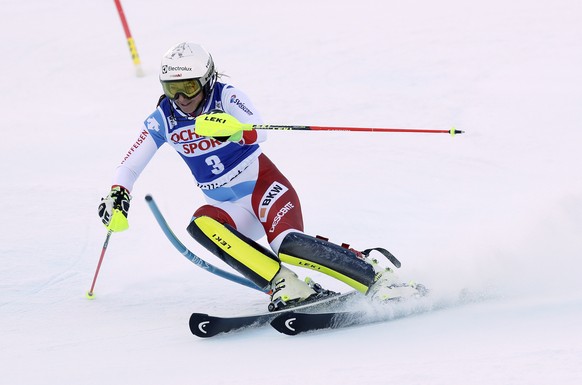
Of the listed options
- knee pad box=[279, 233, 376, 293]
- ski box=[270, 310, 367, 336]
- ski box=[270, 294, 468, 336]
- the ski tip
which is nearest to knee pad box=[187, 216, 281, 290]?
knee pad box=[279, 233, 376, 293]

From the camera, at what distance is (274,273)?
4.84 m

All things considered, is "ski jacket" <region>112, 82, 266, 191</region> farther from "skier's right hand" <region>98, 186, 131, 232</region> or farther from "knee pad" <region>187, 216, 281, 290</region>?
"knee pad" <region>187, 216, 281, 290</region>

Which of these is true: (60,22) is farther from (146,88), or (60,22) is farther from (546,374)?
(546,374)

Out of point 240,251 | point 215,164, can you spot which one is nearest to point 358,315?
point 240,251

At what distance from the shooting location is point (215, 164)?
5.14 metres

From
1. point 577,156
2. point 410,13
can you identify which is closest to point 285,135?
point 577,156

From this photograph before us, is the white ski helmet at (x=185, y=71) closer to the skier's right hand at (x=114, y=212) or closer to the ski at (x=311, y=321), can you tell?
the skier's right hand at (x=114, y=212)

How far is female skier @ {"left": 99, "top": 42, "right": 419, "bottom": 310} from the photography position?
4.70 meters

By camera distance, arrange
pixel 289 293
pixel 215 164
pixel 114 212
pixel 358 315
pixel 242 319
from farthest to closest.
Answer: pixel 215 164
pixel 114 212
pixel 289 293
pixel 242 319
pixel 358 315

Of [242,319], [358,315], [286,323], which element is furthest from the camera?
[242,319]

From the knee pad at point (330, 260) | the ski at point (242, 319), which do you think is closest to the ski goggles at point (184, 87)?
the knee pad at point (330, 260)

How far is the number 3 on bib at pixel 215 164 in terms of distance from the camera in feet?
16.8

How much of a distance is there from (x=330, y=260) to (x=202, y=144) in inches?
40.2

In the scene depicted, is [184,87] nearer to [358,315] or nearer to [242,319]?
[242,319]
